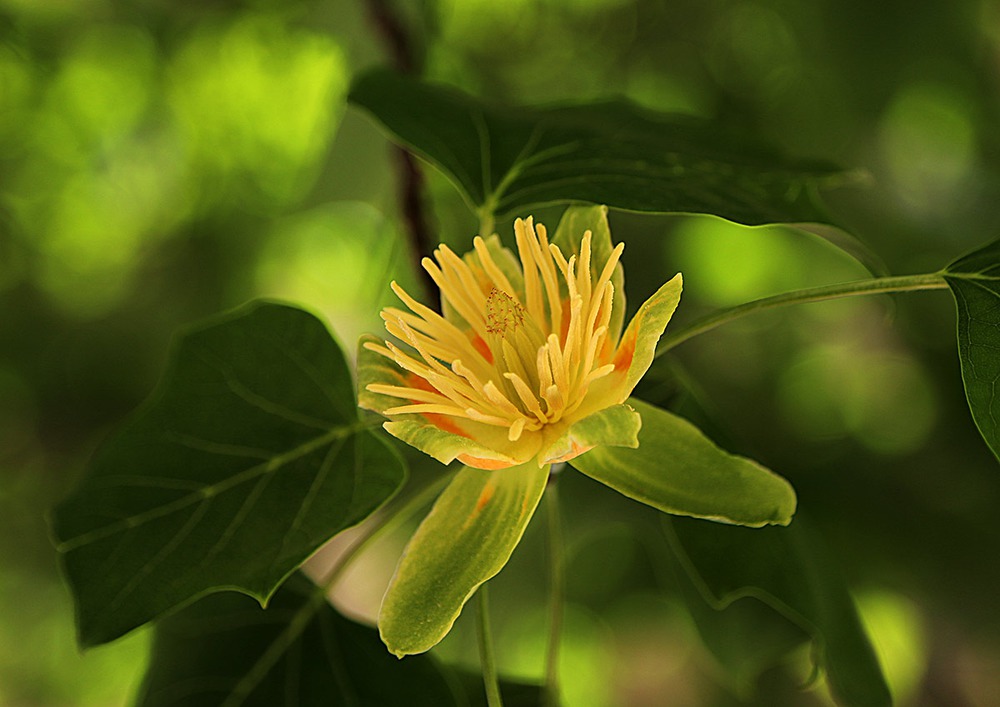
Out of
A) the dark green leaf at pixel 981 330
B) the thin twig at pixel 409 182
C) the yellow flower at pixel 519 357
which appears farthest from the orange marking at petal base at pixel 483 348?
the dark green leaf at pixel 981 330

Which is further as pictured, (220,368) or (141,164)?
(141,164)

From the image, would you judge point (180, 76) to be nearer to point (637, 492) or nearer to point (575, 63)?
point (575, 63)

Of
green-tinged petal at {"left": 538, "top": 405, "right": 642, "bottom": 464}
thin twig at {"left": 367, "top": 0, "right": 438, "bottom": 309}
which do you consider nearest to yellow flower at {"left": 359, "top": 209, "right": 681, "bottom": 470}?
green-tinged petal at {"left": 538, "top": 405, "right": 642, "bottom": 464}

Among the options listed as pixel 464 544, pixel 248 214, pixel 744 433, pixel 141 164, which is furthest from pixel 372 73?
pixel 141 164

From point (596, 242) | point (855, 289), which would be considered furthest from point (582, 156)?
point (855, 289)

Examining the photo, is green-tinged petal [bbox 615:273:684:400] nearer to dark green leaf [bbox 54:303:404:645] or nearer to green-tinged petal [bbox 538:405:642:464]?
green-tinged petal [bbox 538:405:642:464]
